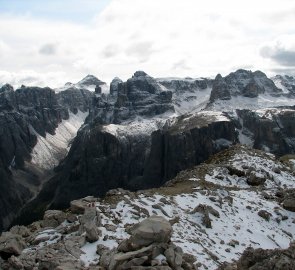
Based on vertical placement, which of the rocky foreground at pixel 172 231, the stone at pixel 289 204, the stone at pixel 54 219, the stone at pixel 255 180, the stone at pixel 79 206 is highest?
the stone at pixel 79 206

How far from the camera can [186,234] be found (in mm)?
41469

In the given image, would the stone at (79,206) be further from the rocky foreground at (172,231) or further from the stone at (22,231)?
the stone at (22,231)

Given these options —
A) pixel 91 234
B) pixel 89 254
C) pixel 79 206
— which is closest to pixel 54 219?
pixel 79 206

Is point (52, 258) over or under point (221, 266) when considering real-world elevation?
over

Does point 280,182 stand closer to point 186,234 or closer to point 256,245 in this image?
point 256,245

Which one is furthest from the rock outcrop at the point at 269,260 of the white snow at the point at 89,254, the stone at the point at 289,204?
the stone at the point at 289,204

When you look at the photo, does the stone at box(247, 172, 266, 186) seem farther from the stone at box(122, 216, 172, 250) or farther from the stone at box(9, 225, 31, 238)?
the stone at box(122, 216, 172, 250)

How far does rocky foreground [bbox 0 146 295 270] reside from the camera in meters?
30.5

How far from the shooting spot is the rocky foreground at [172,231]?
30500mm

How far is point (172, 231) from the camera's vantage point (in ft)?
114

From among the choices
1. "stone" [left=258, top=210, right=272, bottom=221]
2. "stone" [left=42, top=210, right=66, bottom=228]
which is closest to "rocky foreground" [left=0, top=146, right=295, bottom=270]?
"stone" [left=42, top=210, right=66, bottom=228]

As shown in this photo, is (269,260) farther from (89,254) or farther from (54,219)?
(54,219)

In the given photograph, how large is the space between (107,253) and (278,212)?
28790mm

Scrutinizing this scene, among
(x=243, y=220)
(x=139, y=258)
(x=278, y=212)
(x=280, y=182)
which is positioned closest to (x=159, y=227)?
(x=139, y=258)
